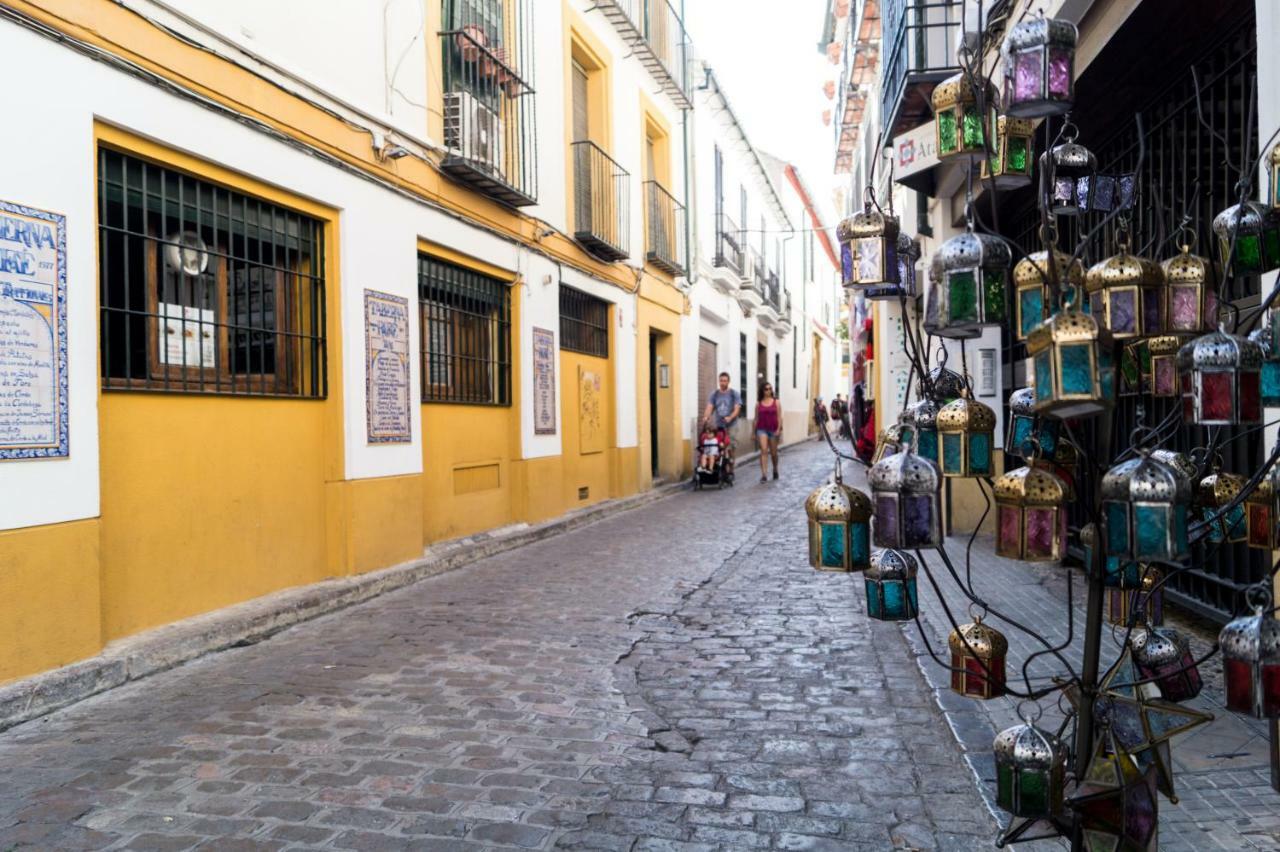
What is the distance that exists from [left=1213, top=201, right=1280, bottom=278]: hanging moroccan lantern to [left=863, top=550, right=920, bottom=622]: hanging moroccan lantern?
1.09 metres

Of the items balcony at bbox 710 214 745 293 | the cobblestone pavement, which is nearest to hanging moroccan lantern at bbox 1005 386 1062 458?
the cobblestone pavement

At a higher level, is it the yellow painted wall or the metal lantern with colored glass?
the metal lantern with colored glass

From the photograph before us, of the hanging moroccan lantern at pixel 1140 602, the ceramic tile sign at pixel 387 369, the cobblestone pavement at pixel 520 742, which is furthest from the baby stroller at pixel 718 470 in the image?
the hanging moroccan lantern at pixel 1140 602

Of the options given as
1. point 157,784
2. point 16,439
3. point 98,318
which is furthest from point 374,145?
point 157,784

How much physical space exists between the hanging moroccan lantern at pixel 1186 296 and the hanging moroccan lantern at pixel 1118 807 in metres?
0.95

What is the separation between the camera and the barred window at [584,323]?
460 inches

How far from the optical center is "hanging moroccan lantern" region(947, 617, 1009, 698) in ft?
8.14

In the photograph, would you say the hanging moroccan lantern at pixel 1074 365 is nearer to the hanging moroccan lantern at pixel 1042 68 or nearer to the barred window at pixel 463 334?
the hanging moroccan lantern at pixel 1042 68

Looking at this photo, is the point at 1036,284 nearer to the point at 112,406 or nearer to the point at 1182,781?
the point at 1182,781

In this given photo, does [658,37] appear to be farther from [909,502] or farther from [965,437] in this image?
[909,502]

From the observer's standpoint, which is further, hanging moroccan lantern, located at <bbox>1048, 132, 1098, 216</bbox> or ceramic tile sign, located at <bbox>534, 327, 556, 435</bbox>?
ceramic tile sign, located at <bbox>534, 327, 556, 435</bbox>

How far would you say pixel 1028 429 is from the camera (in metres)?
2.56

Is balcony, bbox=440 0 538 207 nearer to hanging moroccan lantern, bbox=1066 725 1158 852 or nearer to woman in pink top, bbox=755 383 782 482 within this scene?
woman in pink top, bbox=755 383 782 482

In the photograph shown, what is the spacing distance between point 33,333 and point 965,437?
408 cm
